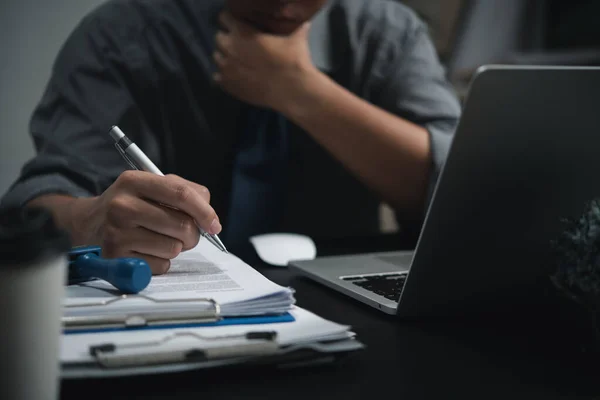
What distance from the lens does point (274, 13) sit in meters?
1.36

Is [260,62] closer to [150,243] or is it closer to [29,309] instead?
[150,243]

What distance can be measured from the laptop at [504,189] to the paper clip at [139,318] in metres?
0.20

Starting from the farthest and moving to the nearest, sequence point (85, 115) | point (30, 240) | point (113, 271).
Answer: point (85, 115) → point (113, 271) → point (30, 240)

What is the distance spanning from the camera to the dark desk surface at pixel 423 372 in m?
0.47

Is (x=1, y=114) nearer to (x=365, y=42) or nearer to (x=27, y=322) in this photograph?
(x=365, y=42)

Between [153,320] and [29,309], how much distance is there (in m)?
0.15

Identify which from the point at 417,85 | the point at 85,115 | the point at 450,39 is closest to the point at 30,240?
the point at 85,115

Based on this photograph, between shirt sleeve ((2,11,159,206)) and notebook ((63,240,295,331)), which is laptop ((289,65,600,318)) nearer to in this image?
notebook ((63,240,295,331))

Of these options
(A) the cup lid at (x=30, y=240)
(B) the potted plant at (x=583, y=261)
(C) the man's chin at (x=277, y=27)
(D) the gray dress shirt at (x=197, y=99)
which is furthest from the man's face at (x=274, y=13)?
(A) the cup lid at (x=30, y=240)

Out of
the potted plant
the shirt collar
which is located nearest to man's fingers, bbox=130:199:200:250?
the potted plant

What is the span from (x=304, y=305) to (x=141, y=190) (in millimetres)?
222

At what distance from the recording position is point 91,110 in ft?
4.33

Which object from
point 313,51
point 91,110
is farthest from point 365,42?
point 91,110

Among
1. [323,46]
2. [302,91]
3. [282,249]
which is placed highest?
[323,46]
